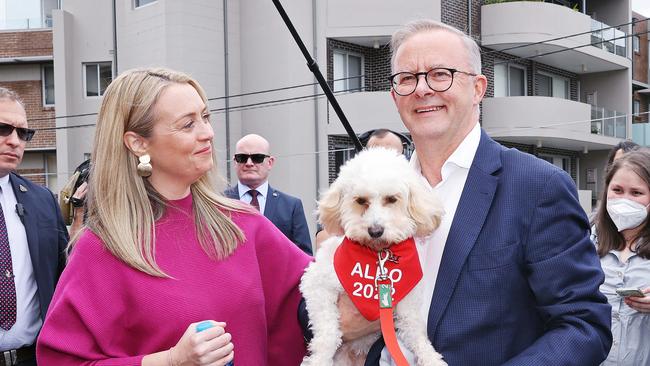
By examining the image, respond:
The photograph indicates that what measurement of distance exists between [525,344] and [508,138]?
17.9 m

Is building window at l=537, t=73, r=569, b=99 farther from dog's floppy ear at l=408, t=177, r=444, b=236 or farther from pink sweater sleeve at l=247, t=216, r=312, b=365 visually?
dog's floppy ear at l=408, t=177, r=444, b=236

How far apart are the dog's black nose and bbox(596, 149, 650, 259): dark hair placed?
229 centimetres

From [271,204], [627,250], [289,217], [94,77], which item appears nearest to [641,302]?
[627,250]

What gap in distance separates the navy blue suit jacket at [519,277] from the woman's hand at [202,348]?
79cm

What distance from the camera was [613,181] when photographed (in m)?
4.35

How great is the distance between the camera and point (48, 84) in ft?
70.4

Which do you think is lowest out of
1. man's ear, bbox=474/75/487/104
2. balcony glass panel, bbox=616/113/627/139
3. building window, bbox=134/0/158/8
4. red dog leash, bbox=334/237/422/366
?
red dog leash, bbox=334/237/422/366

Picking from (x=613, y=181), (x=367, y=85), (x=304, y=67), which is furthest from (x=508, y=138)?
(x=613, y=181)

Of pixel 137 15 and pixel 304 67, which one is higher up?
pixel 137 15

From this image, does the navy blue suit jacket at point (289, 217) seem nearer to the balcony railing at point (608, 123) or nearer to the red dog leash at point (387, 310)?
the red dog leash at point (387, 310)

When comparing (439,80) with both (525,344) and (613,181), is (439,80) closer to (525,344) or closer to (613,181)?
(525,344)

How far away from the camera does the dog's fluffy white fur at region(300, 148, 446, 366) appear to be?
2.52 metres

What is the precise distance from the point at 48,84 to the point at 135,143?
828 inches

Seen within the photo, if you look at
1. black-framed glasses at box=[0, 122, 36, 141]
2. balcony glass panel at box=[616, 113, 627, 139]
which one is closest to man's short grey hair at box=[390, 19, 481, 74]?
black-framed glasses at box=[0, 122, 36, 141]
